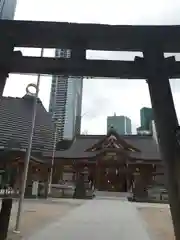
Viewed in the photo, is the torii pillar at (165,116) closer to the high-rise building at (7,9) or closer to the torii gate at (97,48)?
the torii gate at (97,48)

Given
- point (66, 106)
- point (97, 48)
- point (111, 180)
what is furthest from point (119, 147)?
point (97, 48)

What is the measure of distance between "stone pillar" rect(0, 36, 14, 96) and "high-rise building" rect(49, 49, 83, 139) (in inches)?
502

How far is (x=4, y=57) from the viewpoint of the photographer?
434 cm

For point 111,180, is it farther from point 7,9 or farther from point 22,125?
point 7,9

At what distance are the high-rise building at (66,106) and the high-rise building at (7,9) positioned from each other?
484 inches

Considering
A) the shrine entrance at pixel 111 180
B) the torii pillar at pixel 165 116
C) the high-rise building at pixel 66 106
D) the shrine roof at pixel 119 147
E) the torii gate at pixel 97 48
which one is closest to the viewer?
the torii pillar at pixel 165 116

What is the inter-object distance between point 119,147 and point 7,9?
25818mm

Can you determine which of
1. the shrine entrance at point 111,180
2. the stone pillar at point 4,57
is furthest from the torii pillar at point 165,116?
the shrine entrance at point 111,180

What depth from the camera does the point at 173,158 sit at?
148 inches

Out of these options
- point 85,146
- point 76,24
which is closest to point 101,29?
point 76,24

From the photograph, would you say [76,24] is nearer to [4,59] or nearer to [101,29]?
[101,29]

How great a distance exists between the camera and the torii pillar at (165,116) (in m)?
3.66

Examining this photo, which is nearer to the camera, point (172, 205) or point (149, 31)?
point (172, 205)

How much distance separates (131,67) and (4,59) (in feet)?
5.97
